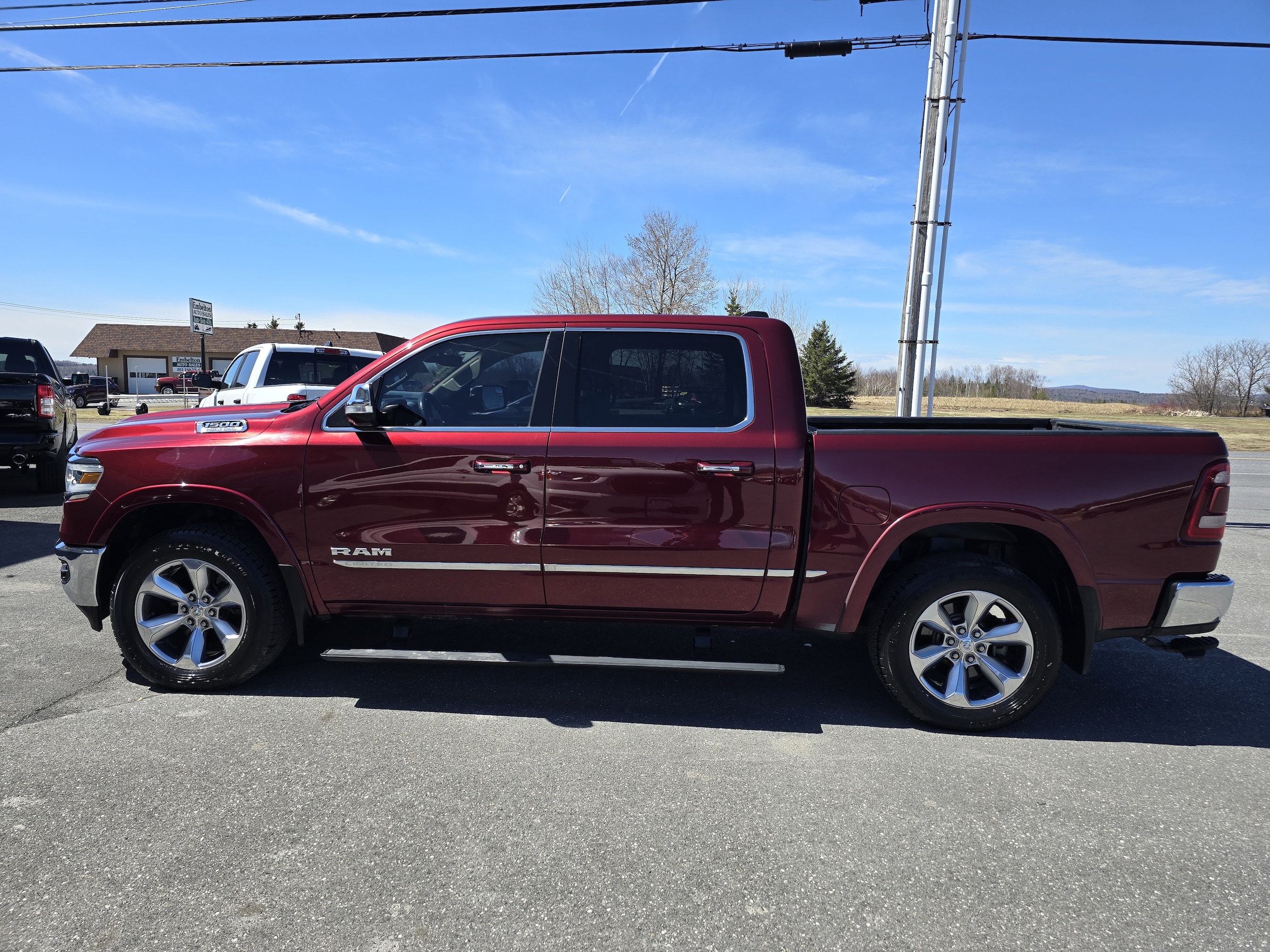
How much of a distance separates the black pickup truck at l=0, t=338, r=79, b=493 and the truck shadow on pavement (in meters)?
7.05

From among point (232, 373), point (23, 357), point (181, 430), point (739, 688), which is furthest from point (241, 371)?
point (739, 688)

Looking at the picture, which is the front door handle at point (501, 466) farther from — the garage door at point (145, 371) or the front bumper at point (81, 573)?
the garage door at point (145, 371)

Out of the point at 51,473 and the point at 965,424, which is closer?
the point at 965,424

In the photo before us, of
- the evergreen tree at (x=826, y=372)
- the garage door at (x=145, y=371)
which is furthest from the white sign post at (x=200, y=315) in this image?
the garage door at (x=145, y=371)

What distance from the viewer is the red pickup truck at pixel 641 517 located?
11.6 ft

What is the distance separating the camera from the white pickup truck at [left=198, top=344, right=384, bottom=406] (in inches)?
390

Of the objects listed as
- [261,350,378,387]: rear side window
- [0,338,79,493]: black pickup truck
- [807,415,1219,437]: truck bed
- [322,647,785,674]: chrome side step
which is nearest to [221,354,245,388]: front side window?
[261,350,378,387]: rear side window

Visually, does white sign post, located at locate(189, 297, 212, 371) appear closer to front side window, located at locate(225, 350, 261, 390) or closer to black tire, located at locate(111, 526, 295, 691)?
front side window, located at locate(225, 350, 261, 390)

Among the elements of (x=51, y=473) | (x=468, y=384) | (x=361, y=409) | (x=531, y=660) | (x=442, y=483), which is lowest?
(x=531, y=660)

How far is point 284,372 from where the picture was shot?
10.5 metres

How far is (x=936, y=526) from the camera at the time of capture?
3668 millimetres

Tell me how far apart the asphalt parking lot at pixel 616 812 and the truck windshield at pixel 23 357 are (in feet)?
28.2

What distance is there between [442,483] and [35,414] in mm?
8981

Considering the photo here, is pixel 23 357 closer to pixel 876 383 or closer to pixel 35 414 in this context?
pixel 35 414
